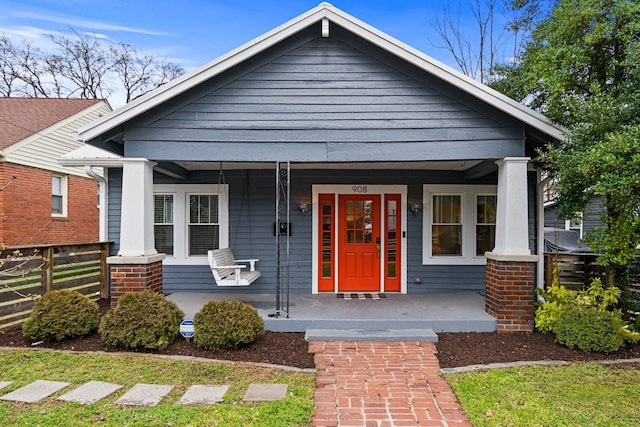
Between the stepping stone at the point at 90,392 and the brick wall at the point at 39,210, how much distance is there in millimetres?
9025

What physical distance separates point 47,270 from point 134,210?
202cm

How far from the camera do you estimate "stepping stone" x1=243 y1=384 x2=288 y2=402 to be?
3.39 meters

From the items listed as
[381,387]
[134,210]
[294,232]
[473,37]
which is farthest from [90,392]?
[473,37]

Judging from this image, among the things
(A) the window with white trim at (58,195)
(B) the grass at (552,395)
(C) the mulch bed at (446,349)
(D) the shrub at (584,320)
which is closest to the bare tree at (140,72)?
(A) the window with white trim at (58,195)

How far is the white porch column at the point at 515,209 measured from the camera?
205 inches

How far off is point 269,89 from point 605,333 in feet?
17.4

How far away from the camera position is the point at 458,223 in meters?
7.46

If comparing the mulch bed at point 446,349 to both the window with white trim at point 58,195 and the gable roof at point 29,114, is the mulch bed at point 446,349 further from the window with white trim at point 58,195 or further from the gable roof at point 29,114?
the gable roof at point 29,114

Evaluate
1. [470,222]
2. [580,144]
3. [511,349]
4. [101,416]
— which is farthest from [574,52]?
[101,416]

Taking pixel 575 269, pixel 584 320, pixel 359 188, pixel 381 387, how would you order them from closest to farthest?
pixel 381 387 < pixel 584 320 < pixel 575 269 < pixel 359 188

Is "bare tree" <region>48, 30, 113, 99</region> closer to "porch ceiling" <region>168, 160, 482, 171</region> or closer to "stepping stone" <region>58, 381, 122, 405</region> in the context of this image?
"porch ceiling" <region>168, 160, 482, 171</region>

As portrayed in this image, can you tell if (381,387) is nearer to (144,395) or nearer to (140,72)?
(144,395)

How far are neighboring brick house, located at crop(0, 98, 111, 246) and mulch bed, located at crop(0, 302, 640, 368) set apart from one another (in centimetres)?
809

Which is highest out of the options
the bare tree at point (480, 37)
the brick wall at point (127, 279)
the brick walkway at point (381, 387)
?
the bare tree at point (480, 37)
